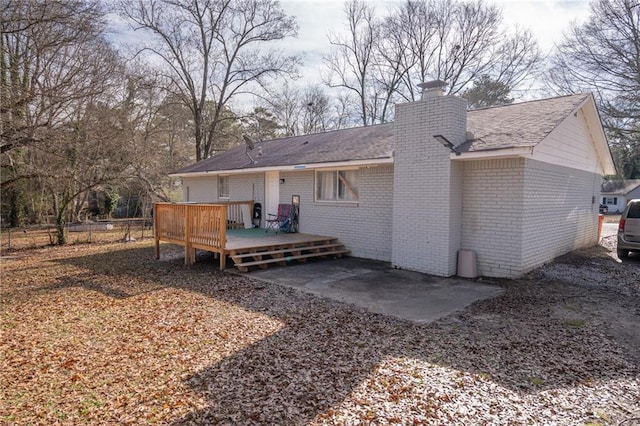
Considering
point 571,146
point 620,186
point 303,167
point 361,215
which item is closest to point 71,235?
point 303,167

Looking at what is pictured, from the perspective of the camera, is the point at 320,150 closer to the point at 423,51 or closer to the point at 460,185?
the point at 460,185

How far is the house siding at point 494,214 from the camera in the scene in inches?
299

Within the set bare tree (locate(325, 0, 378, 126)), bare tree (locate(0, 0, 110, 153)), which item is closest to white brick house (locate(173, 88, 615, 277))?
bare tree (locate(0, 0, 110, 153))

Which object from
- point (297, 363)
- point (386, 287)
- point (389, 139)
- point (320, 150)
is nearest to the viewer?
point (297, 363)

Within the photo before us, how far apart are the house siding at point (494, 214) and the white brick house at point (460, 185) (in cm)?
2

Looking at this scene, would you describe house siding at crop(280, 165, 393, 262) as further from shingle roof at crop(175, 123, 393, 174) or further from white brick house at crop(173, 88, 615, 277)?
shingle roof at crop(175, 123, 393, 174)

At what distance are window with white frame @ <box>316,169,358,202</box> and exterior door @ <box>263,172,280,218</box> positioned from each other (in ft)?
5.99

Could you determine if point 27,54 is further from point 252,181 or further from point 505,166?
point 505,166

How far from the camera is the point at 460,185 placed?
8227mm

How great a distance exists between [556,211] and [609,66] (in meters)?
14.1

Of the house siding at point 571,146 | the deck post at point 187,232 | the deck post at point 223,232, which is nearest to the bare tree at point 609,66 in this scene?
the house siding at point 571,146

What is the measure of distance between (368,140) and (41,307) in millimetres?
8757

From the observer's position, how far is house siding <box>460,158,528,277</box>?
759 centimetres

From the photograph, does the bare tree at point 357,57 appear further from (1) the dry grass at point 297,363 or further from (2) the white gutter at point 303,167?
(1) the dry grass at point 297,363
